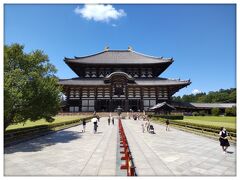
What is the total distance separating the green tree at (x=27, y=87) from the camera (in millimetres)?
16062

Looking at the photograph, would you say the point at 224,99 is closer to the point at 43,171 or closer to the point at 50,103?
the point at 50,103

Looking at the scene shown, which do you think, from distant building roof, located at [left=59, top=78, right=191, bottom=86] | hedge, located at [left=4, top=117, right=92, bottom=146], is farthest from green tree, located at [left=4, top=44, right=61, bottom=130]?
distant building roof, located at [left=59, top=78, right=191, bottom=86]

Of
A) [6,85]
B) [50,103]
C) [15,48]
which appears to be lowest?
[50,103]

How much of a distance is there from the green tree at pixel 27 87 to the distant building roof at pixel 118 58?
1679 inches

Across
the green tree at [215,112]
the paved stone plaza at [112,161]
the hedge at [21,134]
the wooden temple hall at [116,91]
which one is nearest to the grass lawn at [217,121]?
the wooden temple hall at [116,91]

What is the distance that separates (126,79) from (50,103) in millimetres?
38917

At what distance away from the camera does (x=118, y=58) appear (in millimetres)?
66688

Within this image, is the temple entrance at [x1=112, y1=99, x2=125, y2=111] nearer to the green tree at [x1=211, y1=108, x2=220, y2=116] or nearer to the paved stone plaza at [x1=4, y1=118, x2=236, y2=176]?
the green tree at [x1=211, y1=108, x2=220, y2=116]

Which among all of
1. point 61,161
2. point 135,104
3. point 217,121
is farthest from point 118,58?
point 61,161

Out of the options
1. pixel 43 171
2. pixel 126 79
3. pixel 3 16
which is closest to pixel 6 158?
pixel 43 171

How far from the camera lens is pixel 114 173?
879 cm

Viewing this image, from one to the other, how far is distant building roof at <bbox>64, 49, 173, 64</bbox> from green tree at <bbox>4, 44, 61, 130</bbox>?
4265cm

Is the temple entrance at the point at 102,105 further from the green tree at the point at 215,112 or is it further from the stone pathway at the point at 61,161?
the stone pathway at the point at 61,161

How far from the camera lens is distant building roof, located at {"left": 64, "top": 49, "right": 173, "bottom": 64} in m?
62.0
